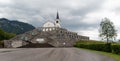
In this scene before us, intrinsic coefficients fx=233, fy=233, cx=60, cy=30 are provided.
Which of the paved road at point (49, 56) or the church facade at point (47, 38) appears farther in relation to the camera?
the church facade at point (47, 38)

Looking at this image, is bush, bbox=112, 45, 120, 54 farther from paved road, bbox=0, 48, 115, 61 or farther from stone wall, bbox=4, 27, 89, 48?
stone wall, bbox=4, 27, 89, 48

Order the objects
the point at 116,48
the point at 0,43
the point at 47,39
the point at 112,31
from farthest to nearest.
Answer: the point at 47,39 < the point at 0,43 < the point at 112,31 < the point at 116,48

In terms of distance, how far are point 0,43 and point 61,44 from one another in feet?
84.1

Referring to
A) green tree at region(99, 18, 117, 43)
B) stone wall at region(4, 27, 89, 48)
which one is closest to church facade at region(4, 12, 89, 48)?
stone wall at region(4, 27, 89, 48)

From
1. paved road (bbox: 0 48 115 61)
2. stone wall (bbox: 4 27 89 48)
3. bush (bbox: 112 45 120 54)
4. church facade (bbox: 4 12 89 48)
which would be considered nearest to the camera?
paved road (bbox: 0 48 115 61)

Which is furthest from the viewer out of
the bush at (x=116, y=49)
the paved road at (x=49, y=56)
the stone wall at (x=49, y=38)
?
the stone wall at (x=49, y=38)

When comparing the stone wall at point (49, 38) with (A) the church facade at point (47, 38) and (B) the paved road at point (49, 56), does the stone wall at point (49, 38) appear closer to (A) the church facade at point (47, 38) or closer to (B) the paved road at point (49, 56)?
(A) the church facade at point (47, 38)

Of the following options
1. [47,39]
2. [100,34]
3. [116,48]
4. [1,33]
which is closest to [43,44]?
[47,39]

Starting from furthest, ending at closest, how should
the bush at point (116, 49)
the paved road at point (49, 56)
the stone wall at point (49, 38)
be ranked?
the stone wall at point (49, 38)
the bush at point (116, 49)
the paved road at point (49, 56)

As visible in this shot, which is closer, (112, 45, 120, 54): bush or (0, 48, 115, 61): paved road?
(0, 48, 115, 61): paved road

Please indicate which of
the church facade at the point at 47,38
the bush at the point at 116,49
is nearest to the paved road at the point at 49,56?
the bush at the point at 116,49

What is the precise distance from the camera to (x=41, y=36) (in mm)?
104125

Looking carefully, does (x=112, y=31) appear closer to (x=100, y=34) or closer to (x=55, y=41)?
(x=100, y=34)

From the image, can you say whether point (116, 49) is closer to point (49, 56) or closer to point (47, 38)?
point (49, 56)
